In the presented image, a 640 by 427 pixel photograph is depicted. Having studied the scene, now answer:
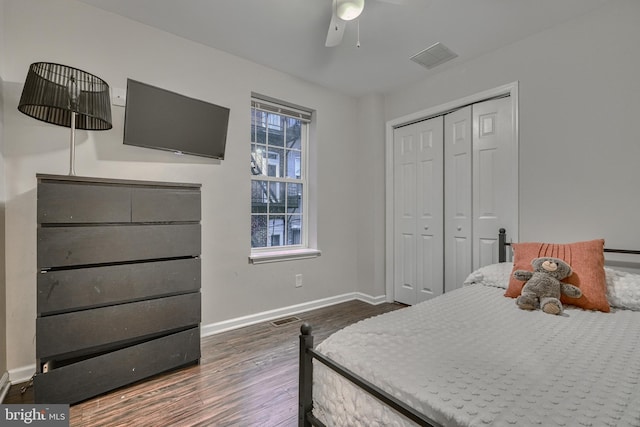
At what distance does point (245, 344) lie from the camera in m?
2.43

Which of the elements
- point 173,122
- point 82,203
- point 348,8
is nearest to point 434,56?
point 348,8

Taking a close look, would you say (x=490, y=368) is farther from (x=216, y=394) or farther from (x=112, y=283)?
(x=112, y=283)

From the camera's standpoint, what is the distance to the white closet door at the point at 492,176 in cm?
257

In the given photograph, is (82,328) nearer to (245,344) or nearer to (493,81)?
(245,344)

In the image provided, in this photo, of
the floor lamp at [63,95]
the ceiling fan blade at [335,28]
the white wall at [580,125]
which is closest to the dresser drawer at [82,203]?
the floor lamp at [63,95]

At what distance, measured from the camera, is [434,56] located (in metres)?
2.73

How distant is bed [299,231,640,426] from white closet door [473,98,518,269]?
1.12 metres

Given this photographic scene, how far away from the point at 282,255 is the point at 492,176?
2.18 meters

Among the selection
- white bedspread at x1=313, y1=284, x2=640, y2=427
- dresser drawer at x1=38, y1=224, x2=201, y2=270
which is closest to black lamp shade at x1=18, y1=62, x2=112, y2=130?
dresser drawer at x1=38, y1=224, x2=201, y2=270

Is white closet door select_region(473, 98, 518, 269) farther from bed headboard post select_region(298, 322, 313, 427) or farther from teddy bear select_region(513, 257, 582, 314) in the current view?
bed headboard post select_region(298, 322, 313, 427)

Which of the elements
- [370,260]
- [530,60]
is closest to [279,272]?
[370,260]

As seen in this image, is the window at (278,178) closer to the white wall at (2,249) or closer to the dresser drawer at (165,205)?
the dresser drawer at (165,205)

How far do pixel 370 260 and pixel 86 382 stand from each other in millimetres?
2794

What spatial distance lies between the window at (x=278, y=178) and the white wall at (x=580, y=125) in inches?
80.5
